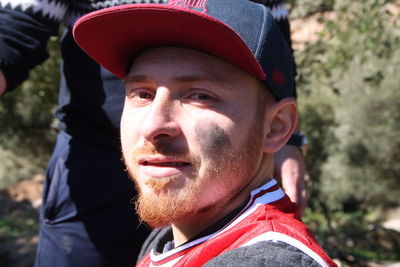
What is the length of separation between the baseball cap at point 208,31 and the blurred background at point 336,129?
479 centimetres

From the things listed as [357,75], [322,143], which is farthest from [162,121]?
[322,143]

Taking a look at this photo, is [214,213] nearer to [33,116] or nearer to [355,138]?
[33,116]

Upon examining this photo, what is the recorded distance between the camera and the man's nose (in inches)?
53.7

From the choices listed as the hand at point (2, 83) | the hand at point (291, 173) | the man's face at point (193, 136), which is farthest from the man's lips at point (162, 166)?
the hand at point (291, 173)

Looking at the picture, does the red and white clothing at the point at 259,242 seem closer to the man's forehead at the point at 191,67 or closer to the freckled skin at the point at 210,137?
the freckled skin at the point at 210,137

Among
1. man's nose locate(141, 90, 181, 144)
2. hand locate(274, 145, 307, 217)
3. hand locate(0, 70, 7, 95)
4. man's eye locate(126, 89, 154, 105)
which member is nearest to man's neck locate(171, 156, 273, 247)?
man's nose locate(141, 90, 181, 144)

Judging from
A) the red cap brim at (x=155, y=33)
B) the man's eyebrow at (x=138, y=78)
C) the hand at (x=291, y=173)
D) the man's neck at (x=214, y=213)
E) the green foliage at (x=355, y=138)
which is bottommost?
the green foliage at (x=355, y=138)

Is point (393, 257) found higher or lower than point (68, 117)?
lower

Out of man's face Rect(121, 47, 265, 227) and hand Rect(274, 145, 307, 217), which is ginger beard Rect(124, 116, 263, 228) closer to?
man's face Rect(121, 47, 265, 227)

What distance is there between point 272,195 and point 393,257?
538 inches

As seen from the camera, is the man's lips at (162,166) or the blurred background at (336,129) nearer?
the man's lips at (162,166)

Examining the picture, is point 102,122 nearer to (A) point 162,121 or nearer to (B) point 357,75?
(A) point 162,121

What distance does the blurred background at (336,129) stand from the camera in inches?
295

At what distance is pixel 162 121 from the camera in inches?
53.9
